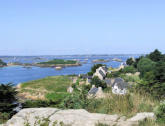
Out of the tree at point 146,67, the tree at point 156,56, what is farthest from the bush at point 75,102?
the tree at point 156,56

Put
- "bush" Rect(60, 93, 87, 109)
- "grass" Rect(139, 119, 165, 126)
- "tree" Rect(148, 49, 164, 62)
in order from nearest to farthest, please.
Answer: "grass" Rect(139, 119, 165, 126), "bush" Rect(60, 93, 87, 109), "tree" Rect(148, 49, 164, 62)

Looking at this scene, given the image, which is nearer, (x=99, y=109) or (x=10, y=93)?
(x=99, y=109)

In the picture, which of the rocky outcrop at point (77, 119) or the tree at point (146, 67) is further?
the tree at point (146, 67)

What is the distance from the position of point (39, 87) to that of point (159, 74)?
26707 millimetres

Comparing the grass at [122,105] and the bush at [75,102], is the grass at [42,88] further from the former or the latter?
the grass at [122,105]

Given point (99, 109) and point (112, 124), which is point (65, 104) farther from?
point (112, 124)

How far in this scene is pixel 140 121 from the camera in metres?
4.76

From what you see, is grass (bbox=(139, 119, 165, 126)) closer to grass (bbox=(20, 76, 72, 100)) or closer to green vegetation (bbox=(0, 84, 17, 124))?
green vegetation (bbox=(0, 84, 17, 124))

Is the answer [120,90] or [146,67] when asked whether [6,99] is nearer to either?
[120,90]

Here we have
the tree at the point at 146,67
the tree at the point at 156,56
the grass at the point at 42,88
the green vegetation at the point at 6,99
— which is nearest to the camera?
the green vegetation at the point at 6,99

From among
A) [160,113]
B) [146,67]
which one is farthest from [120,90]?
[146,67]

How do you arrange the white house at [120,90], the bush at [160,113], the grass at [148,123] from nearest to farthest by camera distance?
the grass at [148,123] → the bush at [160,113] → the white house at [120,90]

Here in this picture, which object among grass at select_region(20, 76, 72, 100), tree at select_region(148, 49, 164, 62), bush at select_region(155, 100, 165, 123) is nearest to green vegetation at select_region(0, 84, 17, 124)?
bush at select_region(155, 100, 165, 123)

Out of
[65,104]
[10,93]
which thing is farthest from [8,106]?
[65,104]
